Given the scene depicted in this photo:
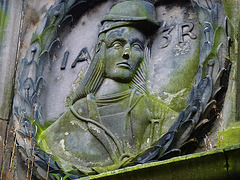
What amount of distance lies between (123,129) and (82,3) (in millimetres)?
1827

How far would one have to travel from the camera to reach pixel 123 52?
7219mm

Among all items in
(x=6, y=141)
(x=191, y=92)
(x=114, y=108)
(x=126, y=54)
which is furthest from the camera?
(x=6, y=141)

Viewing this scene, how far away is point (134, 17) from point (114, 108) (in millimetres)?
1000

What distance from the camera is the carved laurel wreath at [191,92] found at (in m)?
6.44

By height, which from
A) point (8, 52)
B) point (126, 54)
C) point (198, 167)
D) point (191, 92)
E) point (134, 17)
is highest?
point (8, 52)

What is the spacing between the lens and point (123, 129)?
22.3 feet

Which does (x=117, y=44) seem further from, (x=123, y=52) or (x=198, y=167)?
(x=198, y=167)

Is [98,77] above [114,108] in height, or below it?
above

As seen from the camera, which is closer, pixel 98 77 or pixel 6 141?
pixel 98 77

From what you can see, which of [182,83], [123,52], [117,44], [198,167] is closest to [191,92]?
[182,83]

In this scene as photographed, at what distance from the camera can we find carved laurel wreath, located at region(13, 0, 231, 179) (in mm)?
6438

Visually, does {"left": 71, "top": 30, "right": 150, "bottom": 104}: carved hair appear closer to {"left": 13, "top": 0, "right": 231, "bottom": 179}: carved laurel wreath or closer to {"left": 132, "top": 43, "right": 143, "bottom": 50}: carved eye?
{"left": 132, "top": 43, "right": 143, "bottom": 50}: carved eye

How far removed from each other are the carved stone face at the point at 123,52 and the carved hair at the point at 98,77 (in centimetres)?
5

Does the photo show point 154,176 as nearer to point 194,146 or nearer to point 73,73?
point 194,146
